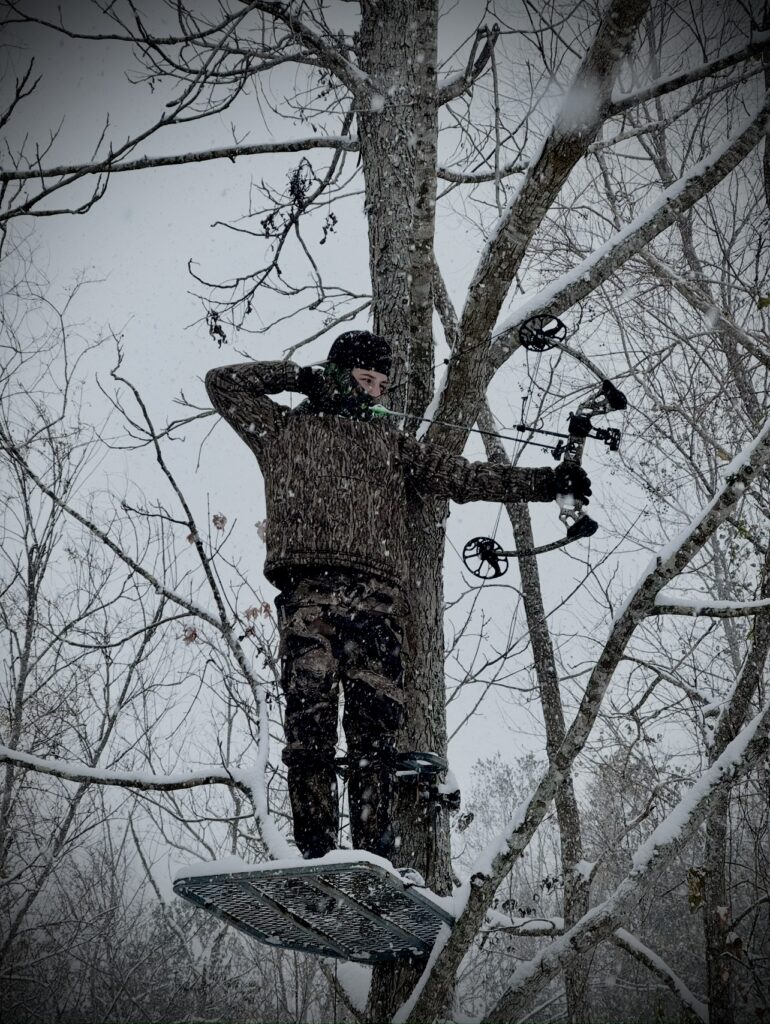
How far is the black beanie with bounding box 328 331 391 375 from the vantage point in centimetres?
350

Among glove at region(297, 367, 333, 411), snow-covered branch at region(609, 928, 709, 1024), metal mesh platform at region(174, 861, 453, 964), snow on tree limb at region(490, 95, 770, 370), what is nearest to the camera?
metal mesh platform at region(174, 861, 453, 964)

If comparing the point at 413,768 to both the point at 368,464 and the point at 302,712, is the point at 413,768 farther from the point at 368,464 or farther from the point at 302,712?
the point at 368,464

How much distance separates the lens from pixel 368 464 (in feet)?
11.1

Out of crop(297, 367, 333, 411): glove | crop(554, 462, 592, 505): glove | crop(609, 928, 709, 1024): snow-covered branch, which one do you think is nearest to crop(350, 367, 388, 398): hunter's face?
crop(297, 367, 333, 411): glove

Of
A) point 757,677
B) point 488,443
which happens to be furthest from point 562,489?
point 488,443

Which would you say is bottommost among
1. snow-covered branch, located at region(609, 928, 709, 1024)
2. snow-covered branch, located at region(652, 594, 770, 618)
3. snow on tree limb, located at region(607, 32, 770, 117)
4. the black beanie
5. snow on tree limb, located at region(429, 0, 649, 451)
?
snow-covered branch, located at region(609, 928, 709, 1024)

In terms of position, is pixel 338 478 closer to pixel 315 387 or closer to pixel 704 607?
pixel 315 387

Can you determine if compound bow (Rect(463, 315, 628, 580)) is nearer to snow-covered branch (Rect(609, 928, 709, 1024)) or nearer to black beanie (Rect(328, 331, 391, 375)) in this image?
black beanie (Rect(328, 331, 391, 375))

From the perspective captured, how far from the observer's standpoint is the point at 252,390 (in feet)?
11.4

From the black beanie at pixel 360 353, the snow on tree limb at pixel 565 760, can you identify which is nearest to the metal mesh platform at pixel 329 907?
the snow on tree limb at pixel 565 760

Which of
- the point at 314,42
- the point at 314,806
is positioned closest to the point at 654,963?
the point at 314,806

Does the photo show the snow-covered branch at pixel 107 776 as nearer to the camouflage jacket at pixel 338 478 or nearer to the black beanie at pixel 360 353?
the camouflage jacket at pixel 338 478

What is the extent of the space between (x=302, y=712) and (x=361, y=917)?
2.24 feet

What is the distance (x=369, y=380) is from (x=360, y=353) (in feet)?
0.38
